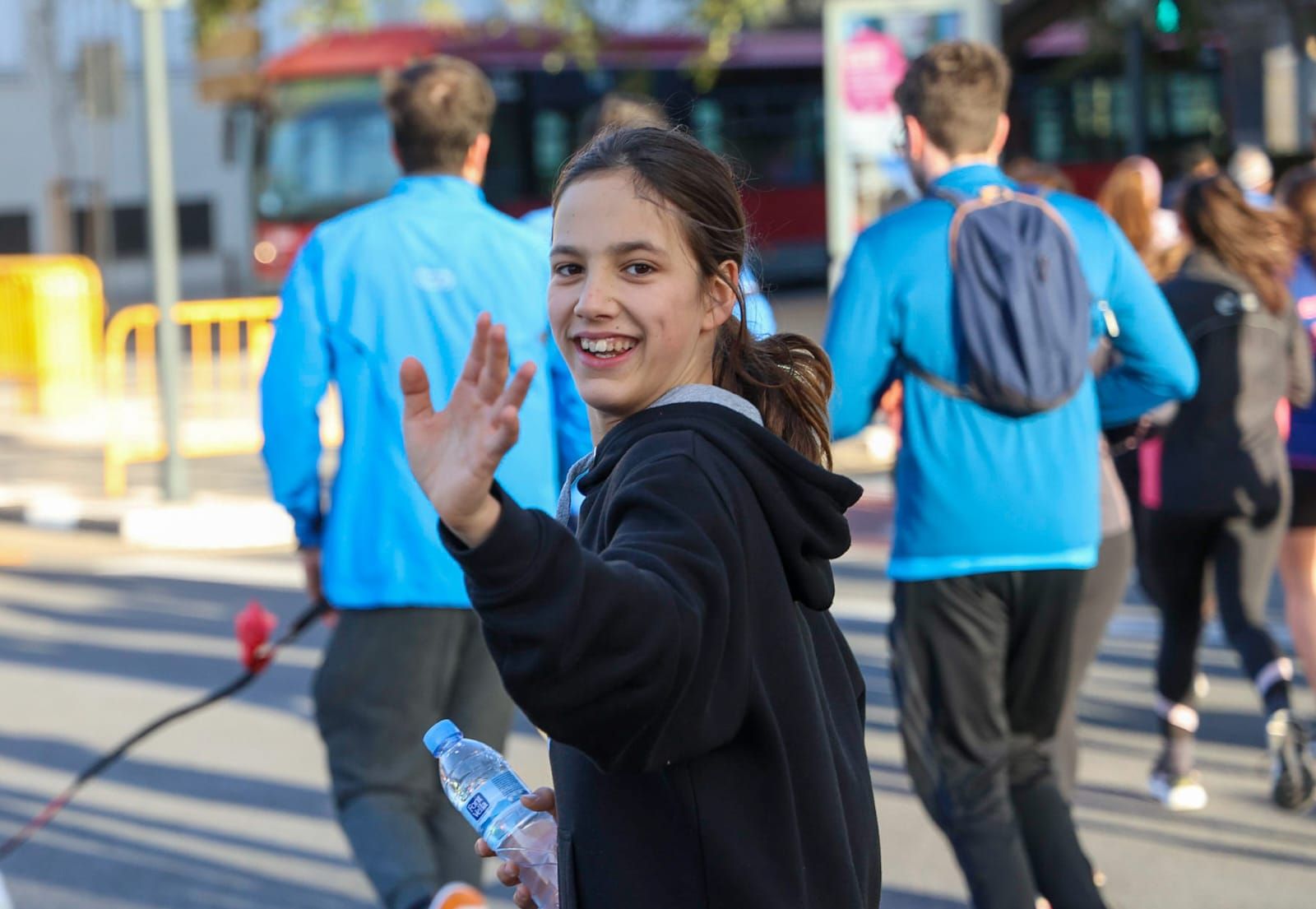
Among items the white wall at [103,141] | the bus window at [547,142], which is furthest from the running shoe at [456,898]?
the white wall at [103,141]

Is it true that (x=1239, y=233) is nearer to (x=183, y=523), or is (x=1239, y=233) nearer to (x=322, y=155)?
(x=183, y=523)

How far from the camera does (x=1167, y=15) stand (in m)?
13.6

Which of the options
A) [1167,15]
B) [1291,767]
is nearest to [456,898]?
[1291,767]

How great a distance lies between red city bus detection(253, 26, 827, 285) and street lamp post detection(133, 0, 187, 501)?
8554mm

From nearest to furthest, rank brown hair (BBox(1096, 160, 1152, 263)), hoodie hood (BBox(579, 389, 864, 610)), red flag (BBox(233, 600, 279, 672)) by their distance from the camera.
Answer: hoodie hood (BBox(579, 389, 864, 610)) → red flag (BBox(233, 600, 279, 672)) → brown hair (BBox(1096, 160, 1152, 263))

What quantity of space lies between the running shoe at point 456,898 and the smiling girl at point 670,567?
4.70ft

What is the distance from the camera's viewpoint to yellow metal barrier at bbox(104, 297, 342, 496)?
44.8 feet

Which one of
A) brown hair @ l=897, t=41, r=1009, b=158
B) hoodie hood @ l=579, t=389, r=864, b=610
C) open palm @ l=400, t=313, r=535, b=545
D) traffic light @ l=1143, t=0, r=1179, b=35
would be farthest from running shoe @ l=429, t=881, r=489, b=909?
traffic light @ l=1143, t=0, r=1179, b=35

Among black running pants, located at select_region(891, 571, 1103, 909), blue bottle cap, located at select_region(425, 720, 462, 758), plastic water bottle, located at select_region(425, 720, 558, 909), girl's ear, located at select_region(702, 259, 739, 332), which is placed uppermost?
girl's ear, located at select_region(702, 259, 739, 332)

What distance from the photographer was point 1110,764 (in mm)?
6184

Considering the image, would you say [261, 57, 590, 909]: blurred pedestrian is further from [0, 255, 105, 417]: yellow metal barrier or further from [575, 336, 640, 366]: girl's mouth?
[0, 255, 105, 417]: yellow metal barrier

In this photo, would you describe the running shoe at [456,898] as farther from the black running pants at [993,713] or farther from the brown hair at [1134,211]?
the brown hair at [1134,211]

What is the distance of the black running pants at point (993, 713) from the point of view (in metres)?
3.86

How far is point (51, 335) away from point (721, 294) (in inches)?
637
